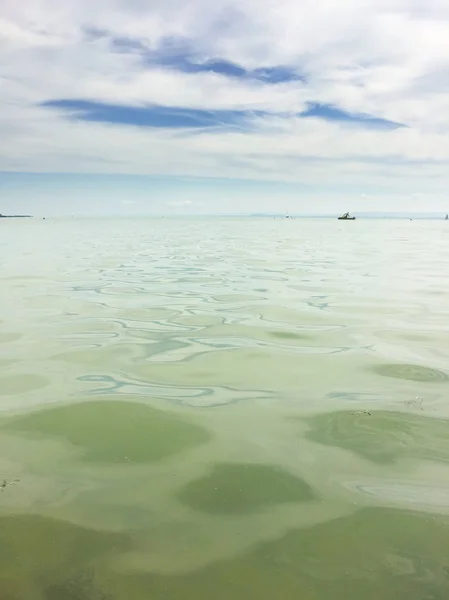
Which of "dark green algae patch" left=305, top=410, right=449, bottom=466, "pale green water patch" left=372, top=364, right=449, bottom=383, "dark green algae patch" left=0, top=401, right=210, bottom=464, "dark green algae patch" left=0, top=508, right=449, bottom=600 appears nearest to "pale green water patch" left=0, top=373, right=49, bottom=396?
"dark green algae patch" left=0, top=401, right=210, bottom=464

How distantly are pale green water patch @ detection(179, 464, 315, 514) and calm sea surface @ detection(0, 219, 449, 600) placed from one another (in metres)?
0.02

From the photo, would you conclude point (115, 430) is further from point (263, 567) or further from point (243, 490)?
point (263, 567)

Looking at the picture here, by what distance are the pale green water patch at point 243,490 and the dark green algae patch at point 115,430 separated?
66cm

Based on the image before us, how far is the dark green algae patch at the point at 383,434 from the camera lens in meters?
4.99

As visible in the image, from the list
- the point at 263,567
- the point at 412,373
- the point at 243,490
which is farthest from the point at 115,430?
the point at 412,373

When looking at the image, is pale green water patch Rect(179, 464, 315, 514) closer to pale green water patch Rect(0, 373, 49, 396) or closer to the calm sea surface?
the calm sea surface

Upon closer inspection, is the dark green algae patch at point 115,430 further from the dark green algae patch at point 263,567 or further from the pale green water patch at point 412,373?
the pale green water patch at point 412,373

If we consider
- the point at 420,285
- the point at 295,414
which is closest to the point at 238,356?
the point at 295,414

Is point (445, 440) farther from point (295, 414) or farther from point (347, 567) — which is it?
point (347, 567)

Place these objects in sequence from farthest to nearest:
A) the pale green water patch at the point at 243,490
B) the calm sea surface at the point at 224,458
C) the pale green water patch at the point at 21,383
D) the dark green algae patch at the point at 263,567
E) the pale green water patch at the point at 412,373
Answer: the pale green water patch at the point at 412,373 → the pale green water patch at the point at 21,383 → the pale green water patch at the point at 243,490 → the calm sea surface at the point at 224,458 → the dark green algae patch at the point at 263,567

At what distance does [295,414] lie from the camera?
6004 mm

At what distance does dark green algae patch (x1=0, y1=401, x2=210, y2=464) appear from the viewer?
198 inches

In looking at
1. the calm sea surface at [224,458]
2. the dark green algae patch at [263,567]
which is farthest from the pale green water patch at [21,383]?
the dark green algae patch at [263,567]

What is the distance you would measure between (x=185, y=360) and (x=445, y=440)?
4069mm
